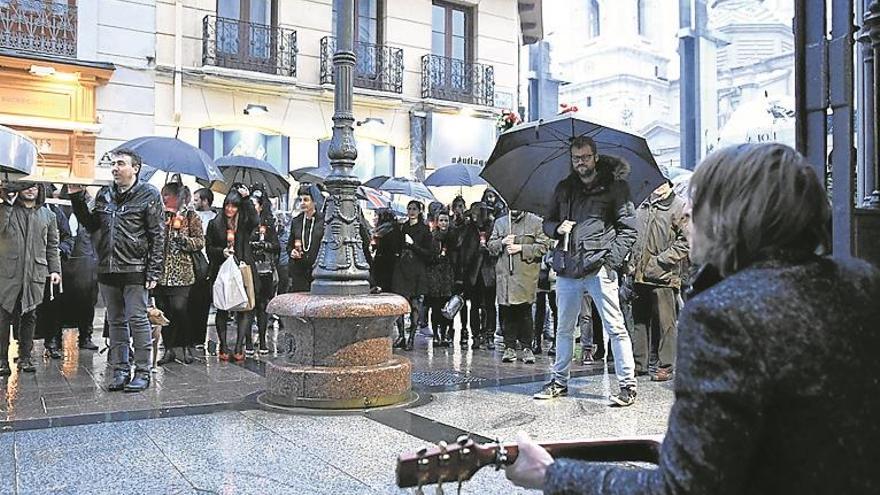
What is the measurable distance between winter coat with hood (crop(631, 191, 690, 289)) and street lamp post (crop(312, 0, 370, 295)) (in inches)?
107

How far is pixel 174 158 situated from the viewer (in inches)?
388

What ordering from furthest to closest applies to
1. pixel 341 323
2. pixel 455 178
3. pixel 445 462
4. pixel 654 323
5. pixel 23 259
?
pixel 455 178 < pixel 654 323 < pixel 23 259 < pixel 341 323 < pixel 445 462

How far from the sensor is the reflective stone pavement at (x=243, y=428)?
4.27 m

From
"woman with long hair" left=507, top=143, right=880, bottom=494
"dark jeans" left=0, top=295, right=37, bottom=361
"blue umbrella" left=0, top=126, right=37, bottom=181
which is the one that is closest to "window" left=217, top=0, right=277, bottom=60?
"dark jeans" left=0, top=295, right=37, bottom=361

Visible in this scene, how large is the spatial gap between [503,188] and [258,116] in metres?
12.7

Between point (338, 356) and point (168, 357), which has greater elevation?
point (338, 356)

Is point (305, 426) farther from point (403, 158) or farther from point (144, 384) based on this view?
point (403, 158)

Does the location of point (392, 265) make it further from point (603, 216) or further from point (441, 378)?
point (603, 216)

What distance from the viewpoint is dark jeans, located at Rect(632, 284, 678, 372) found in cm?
769

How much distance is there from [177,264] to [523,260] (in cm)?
364

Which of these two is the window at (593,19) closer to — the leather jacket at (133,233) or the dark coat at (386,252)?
the dark coat at (386,252)

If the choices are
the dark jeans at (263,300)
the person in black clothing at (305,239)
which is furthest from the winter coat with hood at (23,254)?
the person in black clothing at (305,239)

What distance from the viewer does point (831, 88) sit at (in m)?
2.74

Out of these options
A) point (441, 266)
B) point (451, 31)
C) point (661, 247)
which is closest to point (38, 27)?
point (451, 31)
